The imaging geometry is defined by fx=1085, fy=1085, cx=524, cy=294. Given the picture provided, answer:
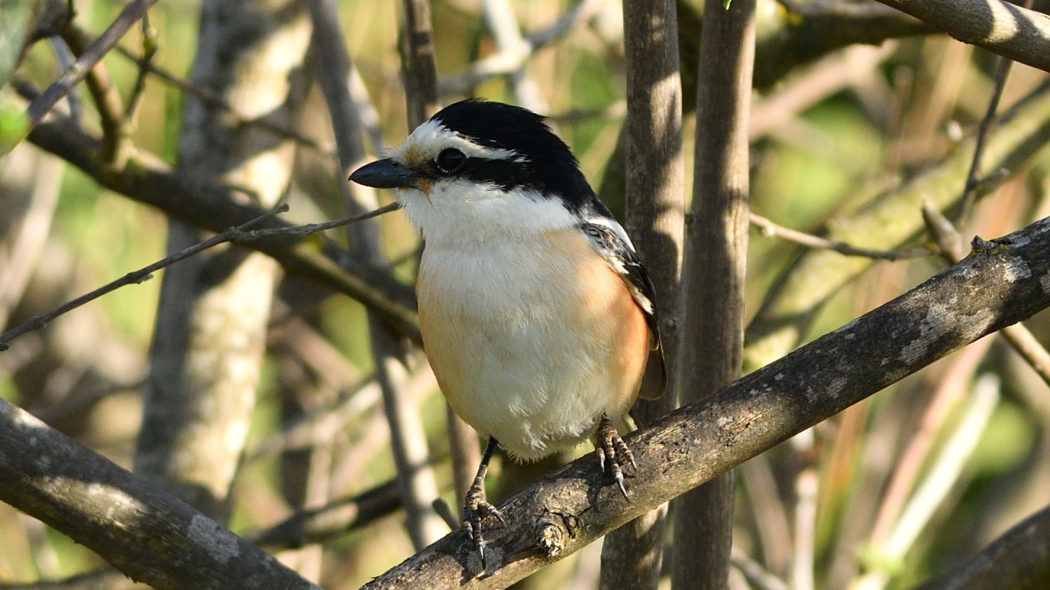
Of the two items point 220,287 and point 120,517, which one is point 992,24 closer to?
point 120,517

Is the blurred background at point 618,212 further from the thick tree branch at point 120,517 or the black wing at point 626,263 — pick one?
the thick tree branch at point 120,517

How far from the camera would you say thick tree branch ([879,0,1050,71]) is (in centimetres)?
240

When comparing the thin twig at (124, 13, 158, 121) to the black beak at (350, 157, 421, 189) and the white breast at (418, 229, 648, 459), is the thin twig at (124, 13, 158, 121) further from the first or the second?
the white breast at (418, 229, 648, 459)

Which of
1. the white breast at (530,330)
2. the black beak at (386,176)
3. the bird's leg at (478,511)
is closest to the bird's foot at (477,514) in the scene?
the bird's leg at (478,511)

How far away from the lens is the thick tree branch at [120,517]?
2.47 metres

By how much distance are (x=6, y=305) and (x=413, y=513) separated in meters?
2.48

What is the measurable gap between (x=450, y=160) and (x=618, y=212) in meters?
1.13

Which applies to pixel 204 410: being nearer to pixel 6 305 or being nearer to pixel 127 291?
pixel 6 305

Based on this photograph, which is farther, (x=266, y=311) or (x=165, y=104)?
(x=165, y=104)

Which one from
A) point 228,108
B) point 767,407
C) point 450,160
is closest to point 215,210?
point 228,108

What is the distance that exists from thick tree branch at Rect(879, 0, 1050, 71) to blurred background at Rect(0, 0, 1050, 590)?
1.67m

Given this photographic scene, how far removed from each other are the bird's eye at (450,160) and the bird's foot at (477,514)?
1006 mm

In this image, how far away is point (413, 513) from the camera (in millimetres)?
4203

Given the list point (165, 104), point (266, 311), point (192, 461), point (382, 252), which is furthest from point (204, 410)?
point (165, 104)
